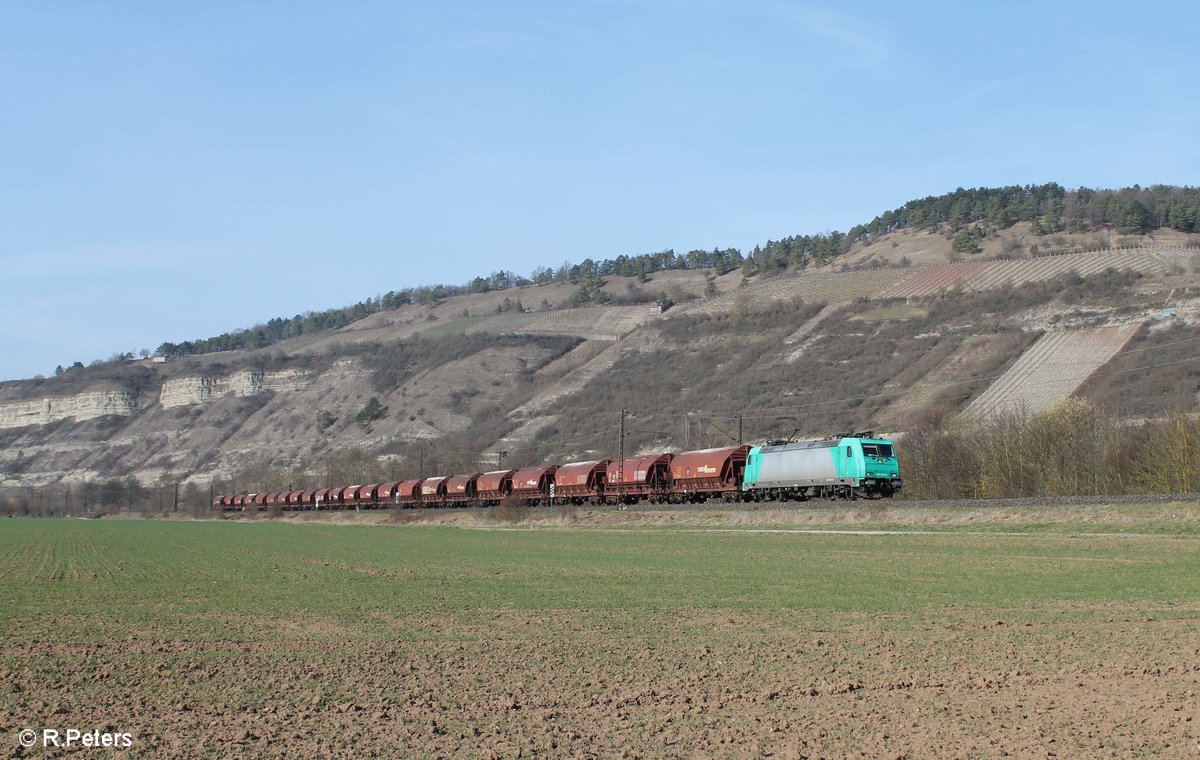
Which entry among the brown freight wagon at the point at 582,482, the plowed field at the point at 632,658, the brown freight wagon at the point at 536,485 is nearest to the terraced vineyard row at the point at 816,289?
the brown freight wagon at the point at 536,485

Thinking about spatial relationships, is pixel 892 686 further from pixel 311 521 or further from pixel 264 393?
pixel 264 393

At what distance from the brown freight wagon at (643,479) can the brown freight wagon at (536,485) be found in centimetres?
692

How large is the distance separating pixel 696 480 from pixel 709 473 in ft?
4.85

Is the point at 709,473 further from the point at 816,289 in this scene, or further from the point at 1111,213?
the point at 1111,213

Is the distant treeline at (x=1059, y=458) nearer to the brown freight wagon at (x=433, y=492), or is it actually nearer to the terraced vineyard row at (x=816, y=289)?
the brown freight wagon at (x=433, y=492)

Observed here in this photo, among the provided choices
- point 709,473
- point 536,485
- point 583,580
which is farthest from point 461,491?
point 583,580

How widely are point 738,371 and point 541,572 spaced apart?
10662 centimetres

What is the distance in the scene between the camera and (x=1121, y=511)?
1480 inches

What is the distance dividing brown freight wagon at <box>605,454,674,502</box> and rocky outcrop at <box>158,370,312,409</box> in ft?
444

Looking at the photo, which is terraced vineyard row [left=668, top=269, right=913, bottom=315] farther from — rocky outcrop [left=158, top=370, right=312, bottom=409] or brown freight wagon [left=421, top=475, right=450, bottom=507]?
brown freight wagon [left=421, top=475, right=450, bottom=507]

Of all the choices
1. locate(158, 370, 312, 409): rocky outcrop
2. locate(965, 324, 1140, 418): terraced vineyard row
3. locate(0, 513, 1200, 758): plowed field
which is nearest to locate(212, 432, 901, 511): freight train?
locate(0, 513, 1200, 758): plowed field

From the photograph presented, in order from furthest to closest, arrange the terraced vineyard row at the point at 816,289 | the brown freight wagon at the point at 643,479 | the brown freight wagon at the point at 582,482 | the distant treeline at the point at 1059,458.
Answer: the terraced vineyard row at the point at 816,289 → the brown freight wagon at the point at 582,482 → the brown freight wagon at the point at 643,479 → the distant treeline at the point at 1059,458

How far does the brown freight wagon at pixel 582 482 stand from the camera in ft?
223

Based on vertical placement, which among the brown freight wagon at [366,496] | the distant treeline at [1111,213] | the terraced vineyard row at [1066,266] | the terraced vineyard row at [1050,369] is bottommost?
the brown freight wagon at [366,496]
